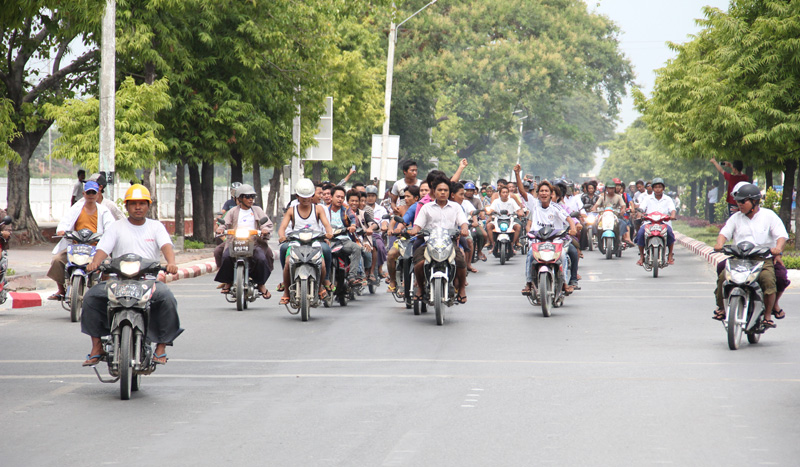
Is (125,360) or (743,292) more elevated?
(743,292)

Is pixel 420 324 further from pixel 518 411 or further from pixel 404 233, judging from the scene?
pixel 518 411

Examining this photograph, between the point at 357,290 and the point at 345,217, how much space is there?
1132 mm

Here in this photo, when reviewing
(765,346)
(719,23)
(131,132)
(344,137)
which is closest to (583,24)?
(344,137)

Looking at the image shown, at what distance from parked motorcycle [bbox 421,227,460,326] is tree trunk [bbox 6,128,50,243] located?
733 inches

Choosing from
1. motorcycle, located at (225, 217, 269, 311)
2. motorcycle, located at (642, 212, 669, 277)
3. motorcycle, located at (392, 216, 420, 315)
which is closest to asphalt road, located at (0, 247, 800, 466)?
motorcycle, located at (392, 216, 420, 315)

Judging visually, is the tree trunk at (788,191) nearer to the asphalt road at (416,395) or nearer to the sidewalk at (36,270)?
the sidewalk at (36,270)

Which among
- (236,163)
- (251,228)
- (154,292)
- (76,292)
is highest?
(236,163)

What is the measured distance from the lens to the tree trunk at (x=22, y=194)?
2923 cm

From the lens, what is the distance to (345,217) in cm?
1667

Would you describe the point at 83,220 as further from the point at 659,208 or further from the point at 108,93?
the point at 659,208

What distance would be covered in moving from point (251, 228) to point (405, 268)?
2.27 meters

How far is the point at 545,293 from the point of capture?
1408 cm

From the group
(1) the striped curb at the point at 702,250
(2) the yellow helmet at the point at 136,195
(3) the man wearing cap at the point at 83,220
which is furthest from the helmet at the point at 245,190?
(1) the striped curb at the point at 702,250

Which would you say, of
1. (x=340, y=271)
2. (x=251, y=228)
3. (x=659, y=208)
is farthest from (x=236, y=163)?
(x=251, y=228)
